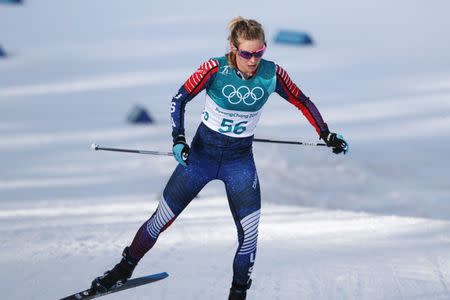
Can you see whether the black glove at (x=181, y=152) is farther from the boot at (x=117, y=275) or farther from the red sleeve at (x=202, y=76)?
the boot at (x=117, y=275)

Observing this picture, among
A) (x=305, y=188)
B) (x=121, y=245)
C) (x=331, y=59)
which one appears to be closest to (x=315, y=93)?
(x=331, y=59)

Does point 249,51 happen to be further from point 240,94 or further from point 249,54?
point 240,94

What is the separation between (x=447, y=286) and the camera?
18.2 feet

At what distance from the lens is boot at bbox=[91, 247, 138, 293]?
4.89 metres

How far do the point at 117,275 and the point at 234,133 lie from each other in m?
1.05

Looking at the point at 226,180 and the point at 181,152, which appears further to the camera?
the point at 226,180

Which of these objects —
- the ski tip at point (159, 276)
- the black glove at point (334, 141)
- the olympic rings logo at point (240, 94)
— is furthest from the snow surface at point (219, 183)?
the olympic rings logo at point (240, 94)

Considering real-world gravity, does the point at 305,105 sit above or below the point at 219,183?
above

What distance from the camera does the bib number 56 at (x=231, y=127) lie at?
4.55 metres

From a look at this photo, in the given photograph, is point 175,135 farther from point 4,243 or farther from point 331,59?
point 331,59

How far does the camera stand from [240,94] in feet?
14.6

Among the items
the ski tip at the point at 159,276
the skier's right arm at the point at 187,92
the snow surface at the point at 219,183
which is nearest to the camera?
the skier's right arm at the point at 187,92

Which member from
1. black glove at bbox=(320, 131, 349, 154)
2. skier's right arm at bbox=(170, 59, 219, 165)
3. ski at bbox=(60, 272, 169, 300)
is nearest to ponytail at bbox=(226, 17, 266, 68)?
skier's right arm at bbox=(170, 59, 219, 165)

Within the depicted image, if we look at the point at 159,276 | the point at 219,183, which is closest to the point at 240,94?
the point at 159,276
